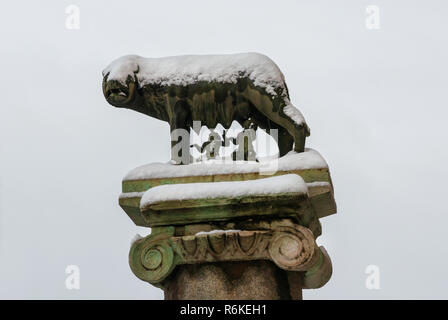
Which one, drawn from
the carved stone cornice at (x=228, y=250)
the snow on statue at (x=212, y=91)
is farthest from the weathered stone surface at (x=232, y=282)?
the snow on statue at (x=212, y=91)

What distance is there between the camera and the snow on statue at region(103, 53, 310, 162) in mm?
5867

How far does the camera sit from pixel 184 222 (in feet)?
17.6

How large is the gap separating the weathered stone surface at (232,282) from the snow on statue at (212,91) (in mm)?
1098

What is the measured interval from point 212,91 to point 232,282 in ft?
5.33

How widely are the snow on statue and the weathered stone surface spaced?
1098mm

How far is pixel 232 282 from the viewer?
521 cm

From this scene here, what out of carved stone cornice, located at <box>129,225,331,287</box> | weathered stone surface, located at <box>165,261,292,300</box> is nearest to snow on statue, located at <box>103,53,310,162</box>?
carved stone cornice, located at <box>129,225,331,287</box>

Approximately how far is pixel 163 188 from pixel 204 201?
35 centimetres

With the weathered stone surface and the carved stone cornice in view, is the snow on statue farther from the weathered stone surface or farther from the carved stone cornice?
the weathered stone surface

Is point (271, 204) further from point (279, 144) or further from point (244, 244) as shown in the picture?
point (279, 144)

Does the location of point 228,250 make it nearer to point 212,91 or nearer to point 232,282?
point 232,282

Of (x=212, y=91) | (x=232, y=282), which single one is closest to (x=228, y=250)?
(x=232, y=282)

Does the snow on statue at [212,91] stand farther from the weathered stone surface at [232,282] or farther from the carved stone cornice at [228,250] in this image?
the weathered stone surface at [232,282]

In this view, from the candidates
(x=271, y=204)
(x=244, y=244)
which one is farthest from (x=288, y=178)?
(x=244, y=244)
